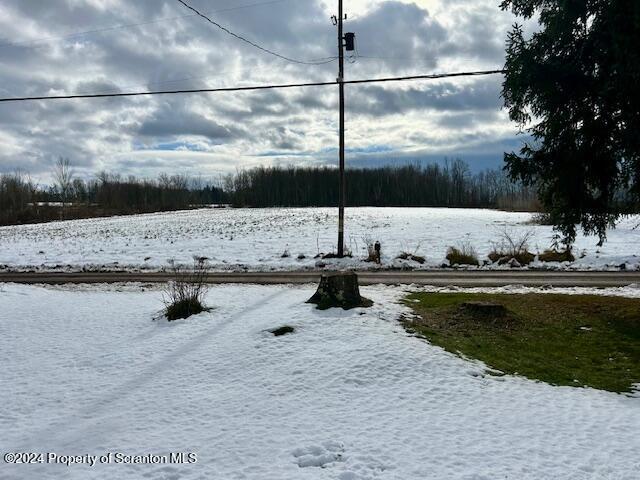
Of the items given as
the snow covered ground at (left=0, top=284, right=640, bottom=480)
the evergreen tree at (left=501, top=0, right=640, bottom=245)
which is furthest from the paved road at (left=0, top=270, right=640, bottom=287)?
the snow covered ground at (left=0, top=284, right=640, bottom=480)

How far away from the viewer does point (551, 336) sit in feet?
26.0

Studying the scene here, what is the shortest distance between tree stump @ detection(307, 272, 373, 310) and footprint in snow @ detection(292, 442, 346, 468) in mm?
4586

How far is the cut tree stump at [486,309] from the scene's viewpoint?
862cm

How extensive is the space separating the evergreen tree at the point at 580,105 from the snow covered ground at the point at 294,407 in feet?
14.3

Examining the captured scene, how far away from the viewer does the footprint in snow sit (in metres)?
4.05

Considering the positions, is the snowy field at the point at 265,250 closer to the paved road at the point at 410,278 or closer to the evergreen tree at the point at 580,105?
the paved road at the point at 410,278

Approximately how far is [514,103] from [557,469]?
7.41m

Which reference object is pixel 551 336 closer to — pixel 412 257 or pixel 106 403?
pixel 106 403

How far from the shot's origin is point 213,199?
142250mm

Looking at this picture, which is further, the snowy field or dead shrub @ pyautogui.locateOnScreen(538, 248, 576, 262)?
the snowy field

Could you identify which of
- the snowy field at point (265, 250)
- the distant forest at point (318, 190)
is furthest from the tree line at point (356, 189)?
the snowy field at point (265, 250)

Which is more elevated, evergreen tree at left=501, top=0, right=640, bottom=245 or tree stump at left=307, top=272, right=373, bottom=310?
evergreen tree at left=501, top=0, right=640, bottom=245

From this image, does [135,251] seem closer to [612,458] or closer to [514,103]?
[514,103]

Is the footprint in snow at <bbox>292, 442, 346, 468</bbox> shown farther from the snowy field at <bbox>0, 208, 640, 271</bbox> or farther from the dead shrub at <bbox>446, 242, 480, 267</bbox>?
the dead shrub at <bbox>446, 242, 480, 267</bbox>
